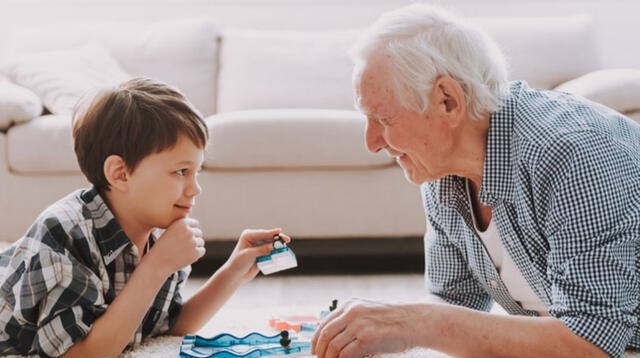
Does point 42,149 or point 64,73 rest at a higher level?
Answer: point 64,73

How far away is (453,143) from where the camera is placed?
1.33 meters

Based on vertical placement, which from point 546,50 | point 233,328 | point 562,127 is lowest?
point 233,328

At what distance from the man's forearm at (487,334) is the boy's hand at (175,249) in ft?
1.43

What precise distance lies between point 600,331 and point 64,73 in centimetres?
240

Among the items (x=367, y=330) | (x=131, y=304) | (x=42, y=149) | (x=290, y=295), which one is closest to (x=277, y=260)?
(x=131, y=304)

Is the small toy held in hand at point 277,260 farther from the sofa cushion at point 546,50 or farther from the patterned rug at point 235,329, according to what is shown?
the sofa cushion at point 546,50

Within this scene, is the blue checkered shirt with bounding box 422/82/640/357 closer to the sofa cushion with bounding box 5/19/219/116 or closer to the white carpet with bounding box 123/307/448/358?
the white carpet with bounding box 123/307/448/358

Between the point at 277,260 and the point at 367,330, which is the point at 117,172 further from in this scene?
the point at 367,330

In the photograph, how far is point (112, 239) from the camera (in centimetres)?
141

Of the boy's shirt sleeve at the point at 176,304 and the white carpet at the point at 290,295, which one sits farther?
the white carpet at the point at 290,295

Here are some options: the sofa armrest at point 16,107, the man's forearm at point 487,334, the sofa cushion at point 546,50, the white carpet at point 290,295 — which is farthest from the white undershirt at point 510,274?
the sofa cushion at point 546,50

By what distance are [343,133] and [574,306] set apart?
4.86 feet

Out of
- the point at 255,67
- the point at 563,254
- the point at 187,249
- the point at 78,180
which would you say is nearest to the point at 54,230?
the point at 187,249

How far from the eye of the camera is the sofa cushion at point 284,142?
256cm
